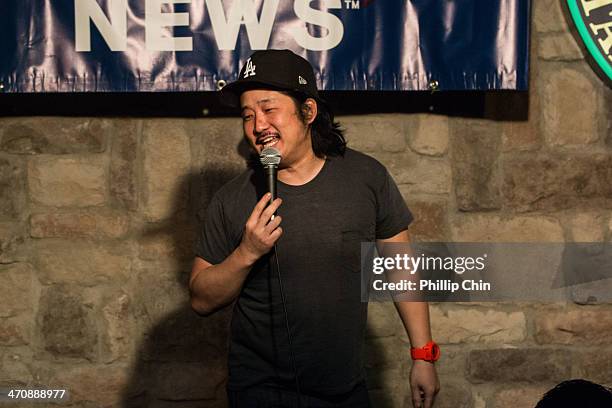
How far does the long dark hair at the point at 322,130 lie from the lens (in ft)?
11.1

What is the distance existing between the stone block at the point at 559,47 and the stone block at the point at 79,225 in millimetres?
1922

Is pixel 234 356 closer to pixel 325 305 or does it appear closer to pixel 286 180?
pixel 325 305

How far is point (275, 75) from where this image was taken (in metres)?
3.27

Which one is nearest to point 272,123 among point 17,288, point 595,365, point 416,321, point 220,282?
point 220,282

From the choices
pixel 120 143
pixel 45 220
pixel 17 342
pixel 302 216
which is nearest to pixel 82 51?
pixel 120 143

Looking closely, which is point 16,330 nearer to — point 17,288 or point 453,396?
point 17,288

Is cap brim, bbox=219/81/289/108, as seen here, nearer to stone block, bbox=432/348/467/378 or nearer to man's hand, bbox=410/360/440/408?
man's hand, bbox=410/360/440/408

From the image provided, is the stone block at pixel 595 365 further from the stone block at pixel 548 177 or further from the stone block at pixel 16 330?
the stone block at pixel 16 330

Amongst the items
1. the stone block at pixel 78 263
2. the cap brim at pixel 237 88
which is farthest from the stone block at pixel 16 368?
the cap brim at pixel 237 88

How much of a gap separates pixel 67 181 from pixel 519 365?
2.11 m

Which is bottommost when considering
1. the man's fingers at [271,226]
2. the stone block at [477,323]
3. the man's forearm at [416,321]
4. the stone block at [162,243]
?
the stone block at [477,323]

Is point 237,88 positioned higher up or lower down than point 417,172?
higher up

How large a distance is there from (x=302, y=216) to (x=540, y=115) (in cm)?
168

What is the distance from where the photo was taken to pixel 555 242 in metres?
4.55
